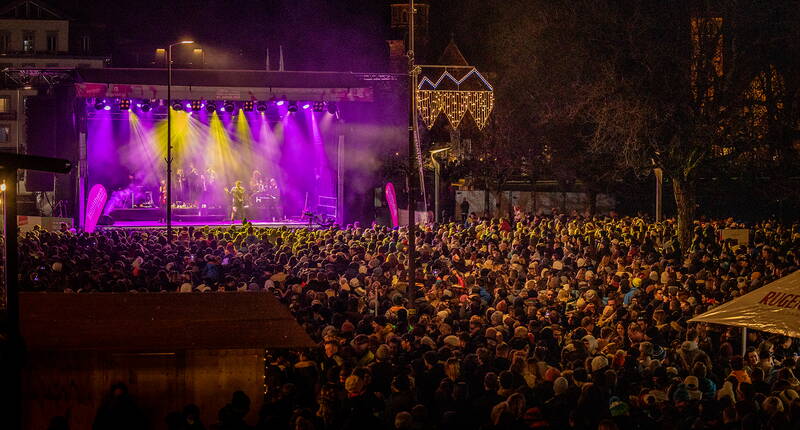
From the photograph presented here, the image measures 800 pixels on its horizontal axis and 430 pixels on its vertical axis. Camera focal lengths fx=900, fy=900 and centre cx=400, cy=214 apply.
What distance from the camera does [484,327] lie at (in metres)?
11.2

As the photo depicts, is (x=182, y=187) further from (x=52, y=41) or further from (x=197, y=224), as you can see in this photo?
(x=52, y=41)

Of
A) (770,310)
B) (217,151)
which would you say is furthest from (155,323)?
(217,151)

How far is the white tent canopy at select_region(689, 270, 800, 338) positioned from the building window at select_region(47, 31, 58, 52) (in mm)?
65065

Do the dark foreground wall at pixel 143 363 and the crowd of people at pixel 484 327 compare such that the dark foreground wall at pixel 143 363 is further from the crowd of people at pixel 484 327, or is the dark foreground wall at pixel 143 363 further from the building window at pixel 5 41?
the building window at pixel 5 41

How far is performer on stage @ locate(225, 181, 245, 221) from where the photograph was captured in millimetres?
33688

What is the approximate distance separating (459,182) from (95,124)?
2344cm

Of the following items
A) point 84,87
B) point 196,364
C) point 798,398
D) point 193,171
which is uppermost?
point 84,87

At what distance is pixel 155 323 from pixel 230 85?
900 inches

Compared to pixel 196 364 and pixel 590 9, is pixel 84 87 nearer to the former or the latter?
pixel 590 9

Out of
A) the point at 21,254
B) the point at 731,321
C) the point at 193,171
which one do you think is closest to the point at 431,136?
the point at 193,171

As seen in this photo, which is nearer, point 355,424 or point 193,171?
point 355,424

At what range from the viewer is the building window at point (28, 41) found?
65812 millimetres

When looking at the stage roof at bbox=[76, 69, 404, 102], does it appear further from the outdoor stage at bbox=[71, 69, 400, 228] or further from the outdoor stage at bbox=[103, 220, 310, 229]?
the outdoor stage at bbox=[103, 220, 310, 229]

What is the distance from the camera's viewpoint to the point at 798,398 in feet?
26.7
